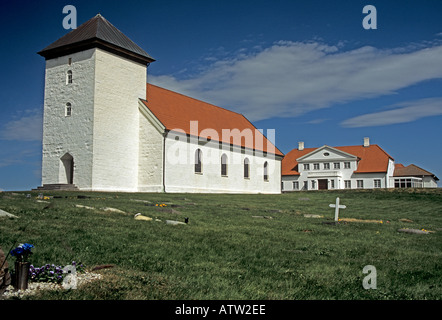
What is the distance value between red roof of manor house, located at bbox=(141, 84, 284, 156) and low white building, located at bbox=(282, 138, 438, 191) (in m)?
19.6

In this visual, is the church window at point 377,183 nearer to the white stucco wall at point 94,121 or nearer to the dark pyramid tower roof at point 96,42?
the white stucco wall at point 94,121

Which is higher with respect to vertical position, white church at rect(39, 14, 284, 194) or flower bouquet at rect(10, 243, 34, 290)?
white church at rect(39, 14, 284, 194)

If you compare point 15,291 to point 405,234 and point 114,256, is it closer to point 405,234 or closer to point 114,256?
point 114,256

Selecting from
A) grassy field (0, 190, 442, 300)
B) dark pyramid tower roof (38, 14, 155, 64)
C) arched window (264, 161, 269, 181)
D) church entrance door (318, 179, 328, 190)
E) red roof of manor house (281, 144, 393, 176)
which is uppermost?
dark pyramid tower roof (38, 14, 155, 64)

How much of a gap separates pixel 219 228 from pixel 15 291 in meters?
7.30

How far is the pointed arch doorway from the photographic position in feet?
110

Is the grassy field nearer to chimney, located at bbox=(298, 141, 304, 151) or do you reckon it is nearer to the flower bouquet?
the flower bouquet

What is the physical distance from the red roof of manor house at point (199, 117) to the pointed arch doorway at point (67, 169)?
762cm

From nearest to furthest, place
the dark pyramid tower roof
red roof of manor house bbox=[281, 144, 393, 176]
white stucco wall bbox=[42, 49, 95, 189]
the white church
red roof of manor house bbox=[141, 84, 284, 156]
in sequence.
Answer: white stucco wall bbox=[42, 49, 95, 189]
the white church
the dark pyramid tower roof
red roof of manor house bbox=[141, 84, 284, 156]
red roof of manor house bbox=[281, 144, 393, 176]

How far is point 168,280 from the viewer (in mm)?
6598

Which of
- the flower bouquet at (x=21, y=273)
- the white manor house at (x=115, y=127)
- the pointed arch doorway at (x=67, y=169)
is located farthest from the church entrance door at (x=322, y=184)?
the flower bouquet at (x=21, y=273)

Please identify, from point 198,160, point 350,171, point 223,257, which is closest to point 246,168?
point 198,160

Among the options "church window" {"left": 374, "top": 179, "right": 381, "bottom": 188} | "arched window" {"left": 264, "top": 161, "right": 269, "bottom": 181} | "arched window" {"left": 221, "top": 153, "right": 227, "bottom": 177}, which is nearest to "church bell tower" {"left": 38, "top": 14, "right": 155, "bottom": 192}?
"arched window" {"left": 221, "top": 153, "right": 227, "bottom": 177}
